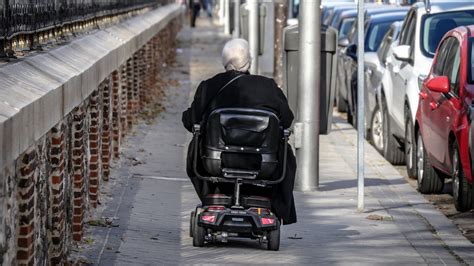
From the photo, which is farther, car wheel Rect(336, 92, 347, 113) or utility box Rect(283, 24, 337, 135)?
car wheel Rect(336, 92, 347, 113)

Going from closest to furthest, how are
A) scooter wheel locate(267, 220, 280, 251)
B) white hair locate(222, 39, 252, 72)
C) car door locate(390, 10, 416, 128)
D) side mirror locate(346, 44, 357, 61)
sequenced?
1. scooter wheel locate(267, 220, 280, 251)
2. white hair locate(222, 39, 252, 72)
3. car door locate(390, 10, 416, 128)
4. side mirror locate(346, 44, 357, 61)

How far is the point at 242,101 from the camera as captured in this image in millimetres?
10469

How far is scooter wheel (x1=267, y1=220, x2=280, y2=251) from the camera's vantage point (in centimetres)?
1042

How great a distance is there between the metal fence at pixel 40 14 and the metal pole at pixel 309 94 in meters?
2.13

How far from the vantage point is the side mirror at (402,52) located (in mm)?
15739

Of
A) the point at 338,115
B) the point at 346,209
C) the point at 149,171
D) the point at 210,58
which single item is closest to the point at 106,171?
the point at 149,171

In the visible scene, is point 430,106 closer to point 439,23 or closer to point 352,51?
point 439,23

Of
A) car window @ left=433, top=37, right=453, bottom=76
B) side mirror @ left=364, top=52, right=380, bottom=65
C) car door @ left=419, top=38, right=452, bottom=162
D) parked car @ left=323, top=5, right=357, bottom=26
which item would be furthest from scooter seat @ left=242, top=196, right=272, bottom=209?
parked car @ left=323, top=5, right=357, bottom=26

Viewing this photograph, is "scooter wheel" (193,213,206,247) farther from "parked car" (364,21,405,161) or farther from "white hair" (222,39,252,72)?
"parked car" (364,21,405,161)

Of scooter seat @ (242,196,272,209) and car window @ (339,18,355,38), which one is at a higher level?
scooter seat @ (242,196,272,209)

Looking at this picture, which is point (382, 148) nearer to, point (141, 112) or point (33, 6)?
point (141, 112)

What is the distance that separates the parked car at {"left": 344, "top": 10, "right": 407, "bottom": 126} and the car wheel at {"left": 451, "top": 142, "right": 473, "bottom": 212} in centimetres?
787

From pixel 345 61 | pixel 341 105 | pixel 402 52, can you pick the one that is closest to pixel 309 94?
pixel 402 52

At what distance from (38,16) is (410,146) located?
594 centimetres
